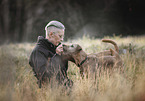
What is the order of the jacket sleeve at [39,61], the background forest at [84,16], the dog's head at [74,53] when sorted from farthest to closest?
the background forest at [84,16] < the dog's head at [74,53] < the jacket sleeve at [39,61]

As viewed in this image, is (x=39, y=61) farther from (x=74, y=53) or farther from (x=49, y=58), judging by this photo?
(x=74, y=53)

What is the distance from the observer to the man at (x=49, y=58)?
97.4 inches

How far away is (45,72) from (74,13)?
9.86 metres

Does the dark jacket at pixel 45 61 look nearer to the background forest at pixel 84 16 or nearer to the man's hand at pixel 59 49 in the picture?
the man's hand at pixel 59 49

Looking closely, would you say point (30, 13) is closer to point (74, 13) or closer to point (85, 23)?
point (74, 13)

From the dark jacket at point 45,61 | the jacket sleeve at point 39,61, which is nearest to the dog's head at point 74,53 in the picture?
the dark jacket at point 45,61

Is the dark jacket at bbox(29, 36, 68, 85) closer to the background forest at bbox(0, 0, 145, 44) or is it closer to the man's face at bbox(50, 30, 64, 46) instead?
the man's face at bbox(50, 30, 64, 46)

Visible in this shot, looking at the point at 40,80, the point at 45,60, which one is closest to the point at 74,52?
the point at 45,60

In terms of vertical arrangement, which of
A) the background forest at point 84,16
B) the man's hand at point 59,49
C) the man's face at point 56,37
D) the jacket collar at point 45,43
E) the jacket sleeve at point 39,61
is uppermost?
the background forest at point 84,16

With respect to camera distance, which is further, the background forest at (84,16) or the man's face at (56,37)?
the background forest at (84,16)

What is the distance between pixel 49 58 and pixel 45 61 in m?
0.13

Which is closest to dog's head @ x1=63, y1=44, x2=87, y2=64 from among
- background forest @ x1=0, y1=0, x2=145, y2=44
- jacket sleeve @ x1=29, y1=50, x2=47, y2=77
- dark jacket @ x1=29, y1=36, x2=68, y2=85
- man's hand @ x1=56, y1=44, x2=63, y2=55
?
man's hand @ x1=56, y1=44, x2=63, y2=55

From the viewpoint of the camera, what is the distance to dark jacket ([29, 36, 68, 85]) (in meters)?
2.47

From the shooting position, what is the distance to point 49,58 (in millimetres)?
2455
